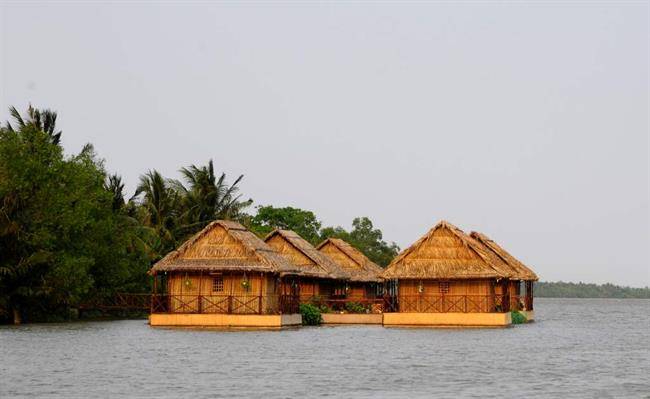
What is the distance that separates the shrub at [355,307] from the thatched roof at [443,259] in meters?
7.86

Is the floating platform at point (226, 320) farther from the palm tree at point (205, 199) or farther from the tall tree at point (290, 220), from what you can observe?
the tall tree at point (290, 220)

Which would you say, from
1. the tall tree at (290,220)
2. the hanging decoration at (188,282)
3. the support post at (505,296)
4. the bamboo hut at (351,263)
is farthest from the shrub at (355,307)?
the tall tree at (290,220)

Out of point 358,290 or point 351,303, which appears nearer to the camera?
point 351,303

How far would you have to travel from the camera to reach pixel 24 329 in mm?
46969

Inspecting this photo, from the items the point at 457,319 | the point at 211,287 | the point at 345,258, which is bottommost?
the point at 457,319

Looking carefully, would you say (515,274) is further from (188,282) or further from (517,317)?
(188,282)

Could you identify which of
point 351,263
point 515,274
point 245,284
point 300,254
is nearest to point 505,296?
point 515,274

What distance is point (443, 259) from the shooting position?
5172 centimetres

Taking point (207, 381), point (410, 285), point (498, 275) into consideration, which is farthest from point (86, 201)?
point (207, 381)

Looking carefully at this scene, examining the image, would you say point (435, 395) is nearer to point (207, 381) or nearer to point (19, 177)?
point (207, 381)

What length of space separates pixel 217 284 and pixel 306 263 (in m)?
9.85

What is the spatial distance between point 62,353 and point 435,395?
14963mm

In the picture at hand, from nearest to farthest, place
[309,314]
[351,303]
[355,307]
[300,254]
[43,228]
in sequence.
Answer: [43,228], [309,314], [300,254], [355,307], [351,303]

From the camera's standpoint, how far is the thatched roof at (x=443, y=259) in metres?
50.8
